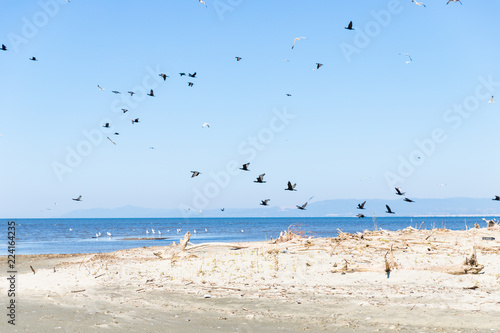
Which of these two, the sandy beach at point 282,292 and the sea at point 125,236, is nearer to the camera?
the sandy beach at point 282,292

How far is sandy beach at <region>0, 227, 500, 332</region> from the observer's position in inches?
388

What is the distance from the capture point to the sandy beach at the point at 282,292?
32.3ft

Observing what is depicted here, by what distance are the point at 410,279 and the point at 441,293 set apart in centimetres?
155

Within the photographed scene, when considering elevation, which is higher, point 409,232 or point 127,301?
point 409,232

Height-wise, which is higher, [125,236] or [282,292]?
[125,236]

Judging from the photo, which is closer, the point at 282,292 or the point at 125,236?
the point at 282,292

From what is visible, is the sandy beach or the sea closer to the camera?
the sandy beach

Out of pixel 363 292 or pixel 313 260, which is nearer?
pixel 363 292

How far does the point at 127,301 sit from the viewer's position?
1222 centimetres

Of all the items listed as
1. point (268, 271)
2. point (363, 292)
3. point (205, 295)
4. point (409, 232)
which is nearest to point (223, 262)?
point (268, 271)

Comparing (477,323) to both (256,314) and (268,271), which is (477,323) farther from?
(268,271)

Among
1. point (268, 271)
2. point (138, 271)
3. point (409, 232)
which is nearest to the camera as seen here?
point (268, 271)

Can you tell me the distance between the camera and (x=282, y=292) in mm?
12695

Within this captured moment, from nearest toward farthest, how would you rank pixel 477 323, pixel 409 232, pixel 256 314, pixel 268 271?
pixel 477 323, pixel 256 314, pixel 268 271, pixel 409 232
